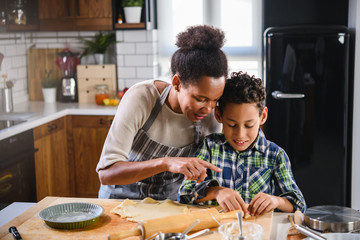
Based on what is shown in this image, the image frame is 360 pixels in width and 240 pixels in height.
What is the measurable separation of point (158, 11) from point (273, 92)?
1522 millimetres

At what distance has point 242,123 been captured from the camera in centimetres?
188

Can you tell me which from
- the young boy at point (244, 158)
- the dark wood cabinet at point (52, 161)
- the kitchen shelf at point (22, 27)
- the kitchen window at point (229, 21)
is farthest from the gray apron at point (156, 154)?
the kitchen window at point (229, 21)

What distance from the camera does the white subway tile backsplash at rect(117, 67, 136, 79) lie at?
4441 millimetres

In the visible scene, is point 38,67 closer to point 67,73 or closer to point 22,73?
point 22,73

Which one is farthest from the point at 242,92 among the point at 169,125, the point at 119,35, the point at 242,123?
the point at 119,35

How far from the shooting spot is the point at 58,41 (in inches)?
185

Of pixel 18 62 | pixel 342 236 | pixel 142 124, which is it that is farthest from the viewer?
pixel 18 62

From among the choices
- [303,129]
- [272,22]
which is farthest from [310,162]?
[272,22]

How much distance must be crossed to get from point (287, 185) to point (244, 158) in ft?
0.64

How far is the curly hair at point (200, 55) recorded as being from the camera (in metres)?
1.81

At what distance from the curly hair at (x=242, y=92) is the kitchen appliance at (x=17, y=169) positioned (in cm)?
179

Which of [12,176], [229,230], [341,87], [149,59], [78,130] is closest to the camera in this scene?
[229,230]

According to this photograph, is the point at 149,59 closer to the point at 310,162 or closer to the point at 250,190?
the point at 310,162

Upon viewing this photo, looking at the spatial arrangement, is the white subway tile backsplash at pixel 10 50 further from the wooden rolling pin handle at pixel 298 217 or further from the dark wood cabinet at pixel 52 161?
the wooden rolling pin handle at pixel 298 217
